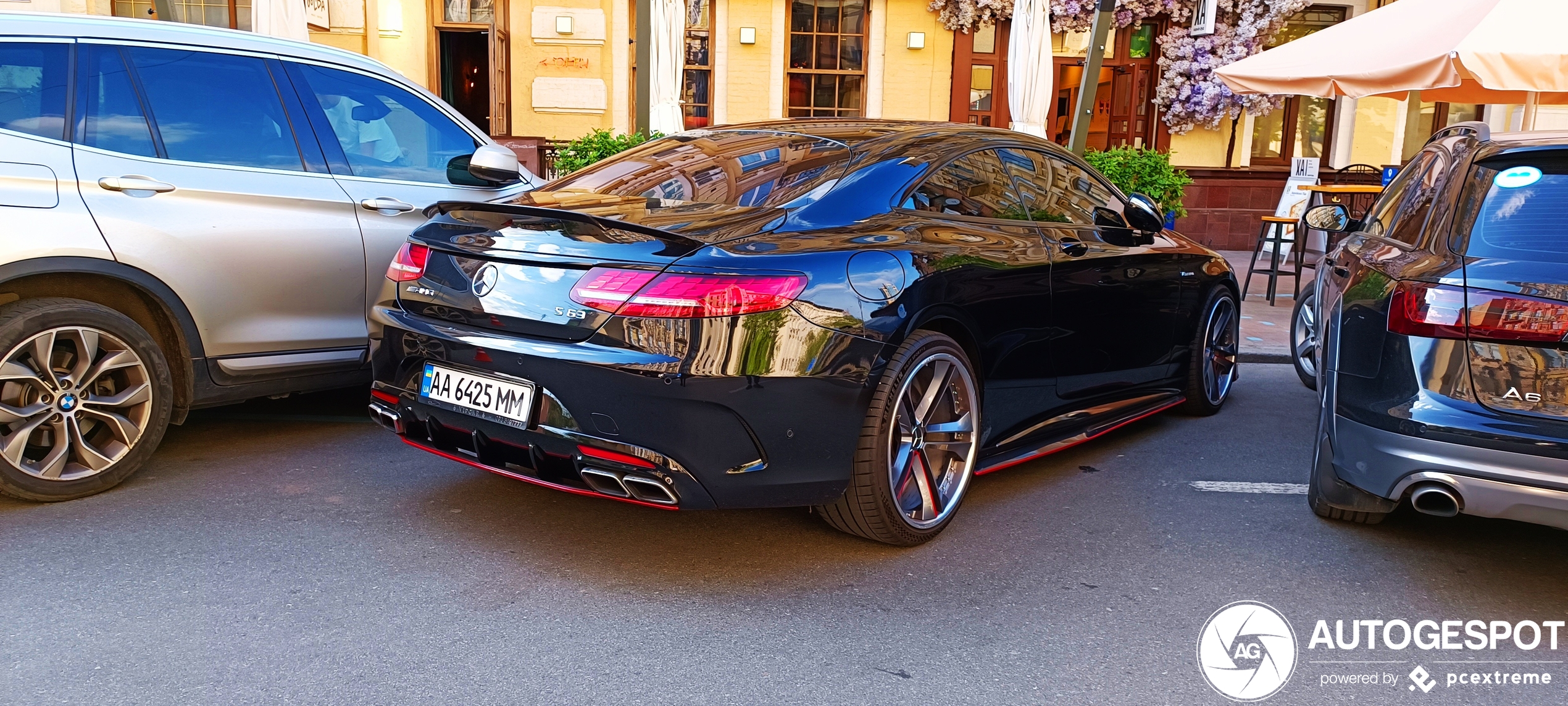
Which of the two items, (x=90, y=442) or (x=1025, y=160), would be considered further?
(x=1025, y=160)

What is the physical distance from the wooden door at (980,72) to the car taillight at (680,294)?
12.3 metres

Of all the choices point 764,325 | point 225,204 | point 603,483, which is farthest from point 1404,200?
point 225,204

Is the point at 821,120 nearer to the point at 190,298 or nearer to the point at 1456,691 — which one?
the point at 190,298

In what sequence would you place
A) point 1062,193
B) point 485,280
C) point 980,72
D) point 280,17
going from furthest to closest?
point 980,72 < point 280,17 < point 1062,193 < point 485,280

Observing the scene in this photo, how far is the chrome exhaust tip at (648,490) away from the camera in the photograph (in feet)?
10.3

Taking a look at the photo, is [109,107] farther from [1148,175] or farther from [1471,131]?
[1148,175]

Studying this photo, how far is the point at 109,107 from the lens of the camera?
409 cm

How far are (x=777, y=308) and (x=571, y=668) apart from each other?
1.07 meters

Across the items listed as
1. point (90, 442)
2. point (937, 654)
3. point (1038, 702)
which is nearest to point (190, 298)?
point (90, 442)

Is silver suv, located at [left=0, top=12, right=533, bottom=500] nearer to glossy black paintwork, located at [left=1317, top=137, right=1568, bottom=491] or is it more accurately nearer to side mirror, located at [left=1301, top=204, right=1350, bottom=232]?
glossy black paintwork, located at [left=1317, top=137, right=1568, bottom=491]

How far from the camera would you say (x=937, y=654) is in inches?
118

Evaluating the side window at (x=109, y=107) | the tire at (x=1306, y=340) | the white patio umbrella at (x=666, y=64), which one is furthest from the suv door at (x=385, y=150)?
the white patio umbrella at (x=666, y=64)

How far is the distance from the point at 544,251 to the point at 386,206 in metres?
1.76

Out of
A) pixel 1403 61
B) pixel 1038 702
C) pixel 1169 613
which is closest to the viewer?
pixel 1038 702
